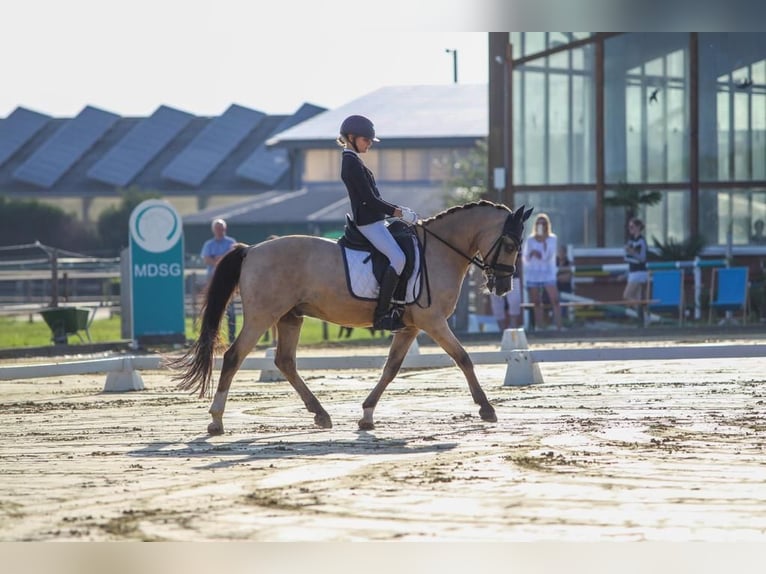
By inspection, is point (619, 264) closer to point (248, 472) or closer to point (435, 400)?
point (435, 400)

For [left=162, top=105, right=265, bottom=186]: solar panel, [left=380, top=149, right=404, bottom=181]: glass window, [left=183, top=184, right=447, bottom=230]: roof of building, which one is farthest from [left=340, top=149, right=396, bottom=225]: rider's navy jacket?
[left=162, top=105, right=265, bottom=186]: solar panel

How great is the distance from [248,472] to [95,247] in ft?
154

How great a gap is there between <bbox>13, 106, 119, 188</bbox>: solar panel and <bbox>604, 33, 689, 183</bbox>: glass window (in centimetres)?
3895

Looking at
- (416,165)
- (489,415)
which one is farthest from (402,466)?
(416,165)

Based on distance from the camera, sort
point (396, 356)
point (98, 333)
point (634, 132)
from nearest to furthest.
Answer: point (396, 356)
point (98, 333)
point (634, 132)

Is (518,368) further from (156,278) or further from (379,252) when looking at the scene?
(156,278)

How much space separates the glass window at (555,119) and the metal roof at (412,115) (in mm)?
18874

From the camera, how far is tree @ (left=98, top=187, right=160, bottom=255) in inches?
2071

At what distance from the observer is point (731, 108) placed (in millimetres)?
27516

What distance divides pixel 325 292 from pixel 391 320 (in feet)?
1.75

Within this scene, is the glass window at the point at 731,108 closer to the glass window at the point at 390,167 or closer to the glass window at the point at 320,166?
the glass window at the point at 390,167

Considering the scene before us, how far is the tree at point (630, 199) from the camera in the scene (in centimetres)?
2650

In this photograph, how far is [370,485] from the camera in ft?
22.4
